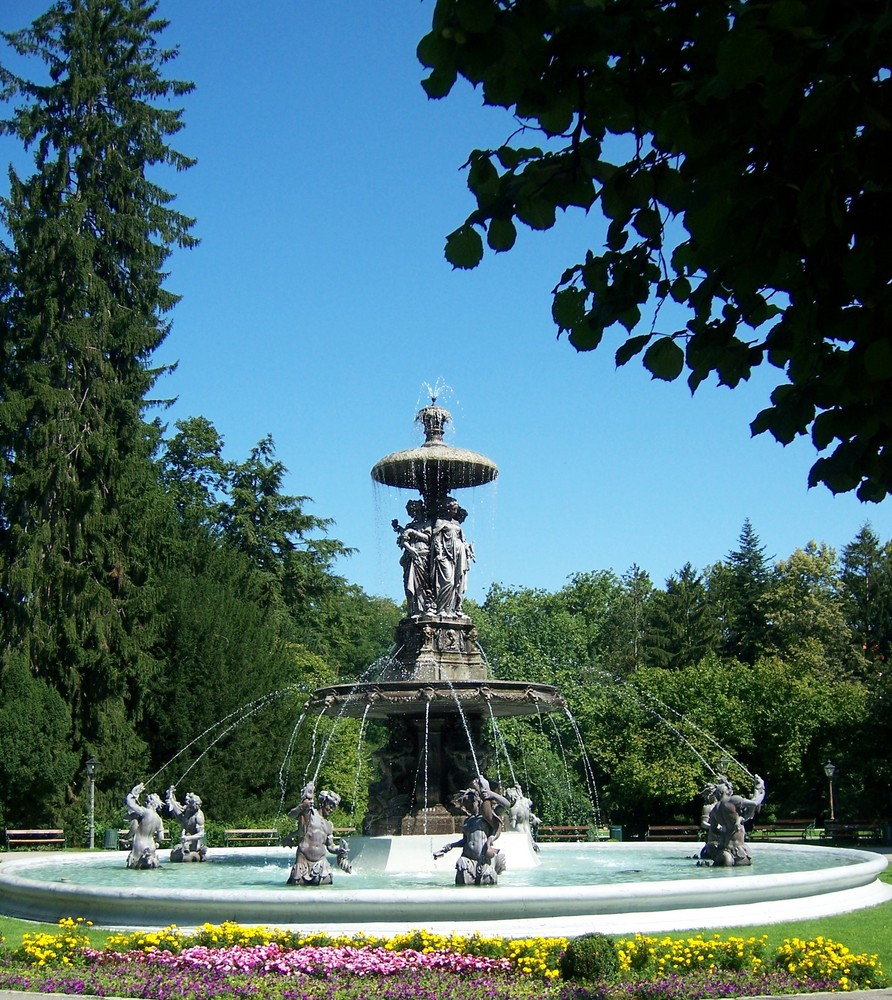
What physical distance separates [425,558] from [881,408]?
17009 millimetres

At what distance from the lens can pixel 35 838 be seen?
109 feet

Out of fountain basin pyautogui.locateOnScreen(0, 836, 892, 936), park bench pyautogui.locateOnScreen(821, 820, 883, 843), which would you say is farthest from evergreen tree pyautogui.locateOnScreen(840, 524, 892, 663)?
fountain basin pyautogui.locateOnScreen(0, 836, 892, 936)

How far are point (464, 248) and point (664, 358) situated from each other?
1108 millimetres

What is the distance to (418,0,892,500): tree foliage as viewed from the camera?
151 inches

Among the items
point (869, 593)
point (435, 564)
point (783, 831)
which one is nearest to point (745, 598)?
point (869, 593)

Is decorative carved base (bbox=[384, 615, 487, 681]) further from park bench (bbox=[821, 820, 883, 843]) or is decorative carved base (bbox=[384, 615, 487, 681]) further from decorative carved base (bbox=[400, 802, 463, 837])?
park bench (bbox=[821, 820, 883, 843])

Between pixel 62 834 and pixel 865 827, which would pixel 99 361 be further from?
pixel 865 827

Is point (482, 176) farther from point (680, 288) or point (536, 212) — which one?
point (680, 288)

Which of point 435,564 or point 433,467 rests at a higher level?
point 433,467

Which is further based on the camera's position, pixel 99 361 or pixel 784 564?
pixel 784 564

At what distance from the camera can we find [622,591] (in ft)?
243

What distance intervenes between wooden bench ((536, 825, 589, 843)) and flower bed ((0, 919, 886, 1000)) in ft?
61.7

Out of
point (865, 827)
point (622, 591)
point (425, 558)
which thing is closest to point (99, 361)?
point (425, 558)

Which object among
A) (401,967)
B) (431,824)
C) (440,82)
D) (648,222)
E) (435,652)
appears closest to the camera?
(440,82)
